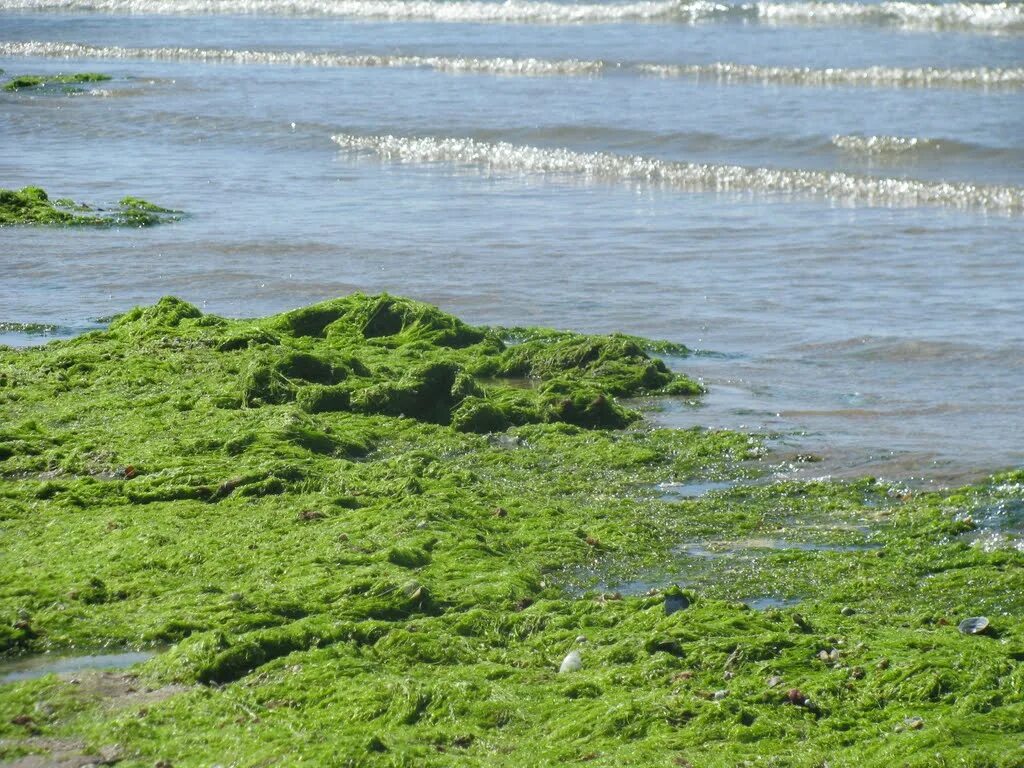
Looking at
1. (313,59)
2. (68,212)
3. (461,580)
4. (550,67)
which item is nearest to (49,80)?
(313,59)

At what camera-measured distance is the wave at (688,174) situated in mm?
13242

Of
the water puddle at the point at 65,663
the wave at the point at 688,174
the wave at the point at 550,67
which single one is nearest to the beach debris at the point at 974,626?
the water puddle at the point at 65,663

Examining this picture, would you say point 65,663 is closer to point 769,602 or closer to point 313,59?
point 769,602

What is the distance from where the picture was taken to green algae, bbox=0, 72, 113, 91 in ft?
76.9

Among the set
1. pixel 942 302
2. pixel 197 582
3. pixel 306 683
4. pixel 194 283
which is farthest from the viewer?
pixel 194 283

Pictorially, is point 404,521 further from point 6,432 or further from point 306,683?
point 6,432

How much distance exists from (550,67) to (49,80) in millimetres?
8790

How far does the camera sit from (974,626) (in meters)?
4.27

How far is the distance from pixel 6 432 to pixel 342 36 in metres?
28.4

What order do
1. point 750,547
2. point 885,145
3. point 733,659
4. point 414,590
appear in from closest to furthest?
point 733,659, point 414,590, point 750,547, point 885,145

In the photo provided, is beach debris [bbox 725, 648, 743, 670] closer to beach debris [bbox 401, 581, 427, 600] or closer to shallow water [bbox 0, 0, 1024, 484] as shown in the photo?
beach debris [bbox 401, 581, 427, 600]

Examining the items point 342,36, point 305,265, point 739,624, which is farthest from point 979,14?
point 739,624

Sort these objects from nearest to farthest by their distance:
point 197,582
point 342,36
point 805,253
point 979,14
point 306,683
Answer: point 306,683 < point 197,582 < point 805,253 < point 979,14 < point 342,36

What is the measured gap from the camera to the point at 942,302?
912 cm
